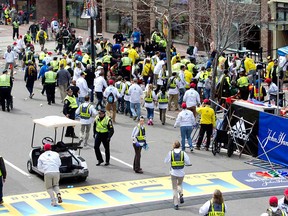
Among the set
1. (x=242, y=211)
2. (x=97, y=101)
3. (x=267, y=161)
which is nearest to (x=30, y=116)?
(x=97, y=101)

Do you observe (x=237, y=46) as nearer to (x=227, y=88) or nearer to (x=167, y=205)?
(x=227, y=88)

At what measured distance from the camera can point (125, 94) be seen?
99.1ft

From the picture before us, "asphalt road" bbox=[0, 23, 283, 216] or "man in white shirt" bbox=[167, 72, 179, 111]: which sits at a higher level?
"man in white shirt" bbox=[167, 72, 179, 111]

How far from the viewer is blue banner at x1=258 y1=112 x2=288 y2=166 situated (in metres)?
23.7

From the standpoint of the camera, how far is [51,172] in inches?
779

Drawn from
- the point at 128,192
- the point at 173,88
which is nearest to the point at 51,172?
the point at 128,192

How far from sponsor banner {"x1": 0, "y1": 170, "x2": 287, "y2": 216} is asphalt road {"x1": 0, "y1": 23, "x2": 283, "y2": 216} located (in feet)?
1.30

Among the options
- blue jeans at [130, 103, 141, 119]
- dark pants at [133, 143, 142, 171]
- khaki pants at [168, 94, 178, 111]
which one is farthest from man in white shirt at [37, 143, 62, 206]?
khaki pants at [168, 94, 178, 111]

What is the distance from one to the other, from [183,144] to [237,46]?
1798 centimetres

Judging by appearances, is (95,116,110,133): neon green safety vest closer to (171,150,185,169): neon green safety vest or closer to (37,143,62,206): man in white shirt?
(37,143,62,206): man in white shirt

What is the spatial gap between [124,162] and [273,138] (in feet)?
14.6

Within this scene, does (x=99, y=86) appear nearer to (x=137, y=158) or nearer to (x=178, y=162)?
(x=137, y=158)

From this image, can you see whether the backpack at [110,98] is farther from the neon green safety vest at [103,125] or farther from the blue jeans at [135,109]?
the neon green safety vest at [103,125]

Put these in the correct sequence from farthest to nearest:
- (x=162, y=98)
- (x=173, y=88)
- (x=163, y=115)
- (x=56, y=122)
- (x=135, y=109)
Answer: (x=173, y=88), (x=135, y=109), (x=163, y=115), (x=162, y=98), (x=56, y=122)
